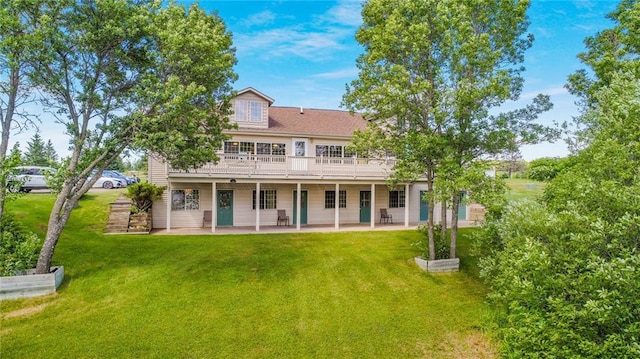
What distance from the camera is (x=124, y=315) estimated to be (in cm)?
779

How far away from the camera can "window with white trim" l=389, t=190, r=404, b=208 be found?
19.9 m

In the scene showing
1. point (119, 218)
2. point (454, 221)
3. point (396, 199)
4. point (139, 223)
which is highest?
point (396, 199)

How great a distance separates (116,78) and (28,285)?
20.5 feet

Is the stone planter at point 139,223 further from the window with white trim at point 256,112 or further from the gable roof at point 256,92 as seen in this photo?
the gable roof at point 256,92

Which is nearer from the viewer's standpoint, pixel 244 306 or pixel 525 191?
pixel 244 306

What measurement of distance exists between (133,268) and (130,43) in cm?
702

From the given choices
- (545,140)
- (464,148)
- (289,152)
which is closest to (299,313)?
(464,148)

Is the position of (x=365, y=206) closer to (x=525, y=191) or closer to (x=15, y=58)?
(x=525, y=191)

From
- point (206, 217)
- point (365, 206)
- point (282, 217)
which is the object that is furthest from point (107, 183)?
point (365, 206)

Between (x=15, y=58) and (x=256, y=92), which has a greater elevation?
(x=256, y=92)

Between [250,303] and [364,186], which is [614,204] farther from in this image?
[364,186]

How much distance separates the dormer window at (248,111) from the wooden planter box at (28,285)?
Answer: 36.9 ft

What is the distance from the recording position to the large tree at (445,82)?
970 centimetres

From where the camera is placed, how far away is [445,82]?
10359 millimetres
